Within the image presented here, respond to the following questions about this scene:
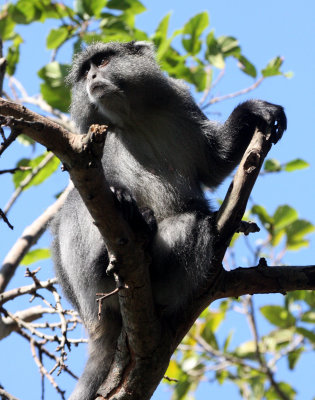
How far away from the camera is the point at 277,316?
24.7 ft

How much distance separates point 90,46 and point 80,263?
2.48 m

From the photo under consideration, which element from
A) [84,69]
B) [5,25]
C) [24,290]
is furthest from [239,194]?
[5,25]

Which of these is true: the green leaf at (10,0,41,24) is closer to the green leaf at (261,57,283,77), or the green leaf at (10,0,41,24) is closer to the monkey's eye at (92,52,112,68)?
the monkey's eye at (92,52,112,68)

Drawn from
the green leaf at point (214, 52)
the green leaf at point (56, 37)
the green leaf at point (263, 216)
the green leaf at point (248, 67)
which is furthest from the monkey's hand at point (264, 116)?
the green leaf at point (56, 37)

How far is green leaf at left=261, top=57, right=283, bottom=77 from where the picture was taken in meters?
7.90

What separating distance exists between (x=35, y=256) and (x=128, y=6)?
10.4 ft

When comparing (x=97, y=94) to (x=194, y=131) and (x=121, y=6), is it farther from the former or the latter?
(x=121, y=6)

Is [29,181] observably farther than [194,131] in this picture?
Yes

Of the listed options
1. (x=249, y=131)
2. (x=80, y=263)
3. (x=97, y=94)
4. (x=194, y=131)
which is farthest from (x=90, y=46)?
(x=80, y=263)

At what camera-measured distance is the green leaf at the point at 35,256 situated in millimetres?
7059

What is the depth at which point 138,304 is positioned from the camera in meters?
4.21

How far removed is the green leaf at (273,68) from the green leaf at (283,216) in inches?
72.1

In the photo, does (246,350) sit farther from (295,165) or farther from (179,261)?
(179,261)

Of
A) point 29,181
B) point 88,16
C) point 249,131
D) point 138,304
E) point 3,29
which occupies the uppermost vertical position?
point 88,16
